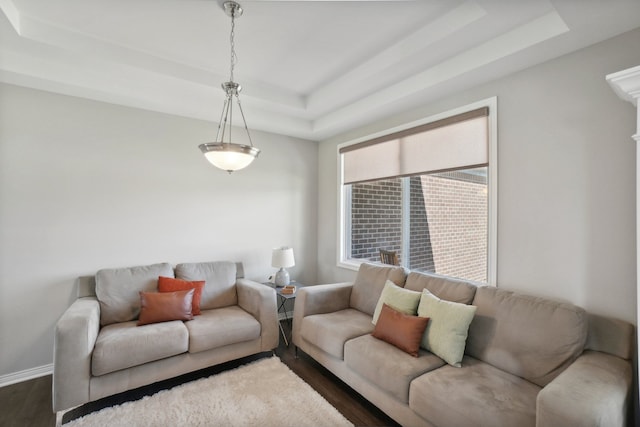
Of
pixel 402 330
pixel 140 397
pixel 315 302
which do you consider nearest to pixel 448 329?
pixel 402 330

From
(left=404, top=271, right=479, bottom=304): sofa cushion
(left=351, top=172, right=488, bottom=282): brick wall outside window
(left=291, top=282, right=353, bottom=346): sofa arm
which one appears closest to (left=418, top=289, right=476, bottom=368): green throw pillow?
(left=404, top=271, right=479, bottom=304): sofa cushion

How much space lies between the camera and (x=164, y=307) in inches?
103

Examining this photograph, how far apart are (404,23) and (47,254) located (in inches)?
139

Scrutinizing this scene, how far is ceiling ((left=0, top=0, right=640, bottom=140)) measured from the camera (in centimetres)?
194

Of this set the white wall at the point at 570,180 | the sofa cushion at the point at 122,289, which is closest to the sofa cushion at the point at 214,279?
the sofa cushion at the point at 122,289

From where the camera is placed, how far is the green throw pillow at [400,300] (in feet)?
7.72

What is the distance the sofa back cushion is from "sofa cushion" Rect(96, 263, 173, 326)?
2.78 m

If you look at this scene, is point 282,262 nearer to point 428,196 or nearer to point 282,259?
point 282,259

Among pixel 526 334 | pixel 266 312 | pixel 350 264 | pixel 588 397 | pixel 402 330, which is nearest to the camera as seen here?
pixel 588 397

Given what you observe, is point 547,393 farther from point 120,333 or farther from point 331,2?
point 120,333

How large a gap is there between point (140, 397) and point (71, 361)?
1.90ft

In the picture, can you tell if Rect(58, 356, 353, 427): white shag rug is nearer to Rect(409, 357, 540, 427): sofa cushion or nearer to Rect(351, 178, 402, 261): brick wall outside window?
Rect(409, 357, 540, 427): sofa cushion

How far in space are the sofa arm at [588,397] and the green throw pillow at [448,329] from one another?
554mm

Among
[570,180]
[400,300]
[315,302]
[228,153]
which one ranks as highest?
[228,153]
